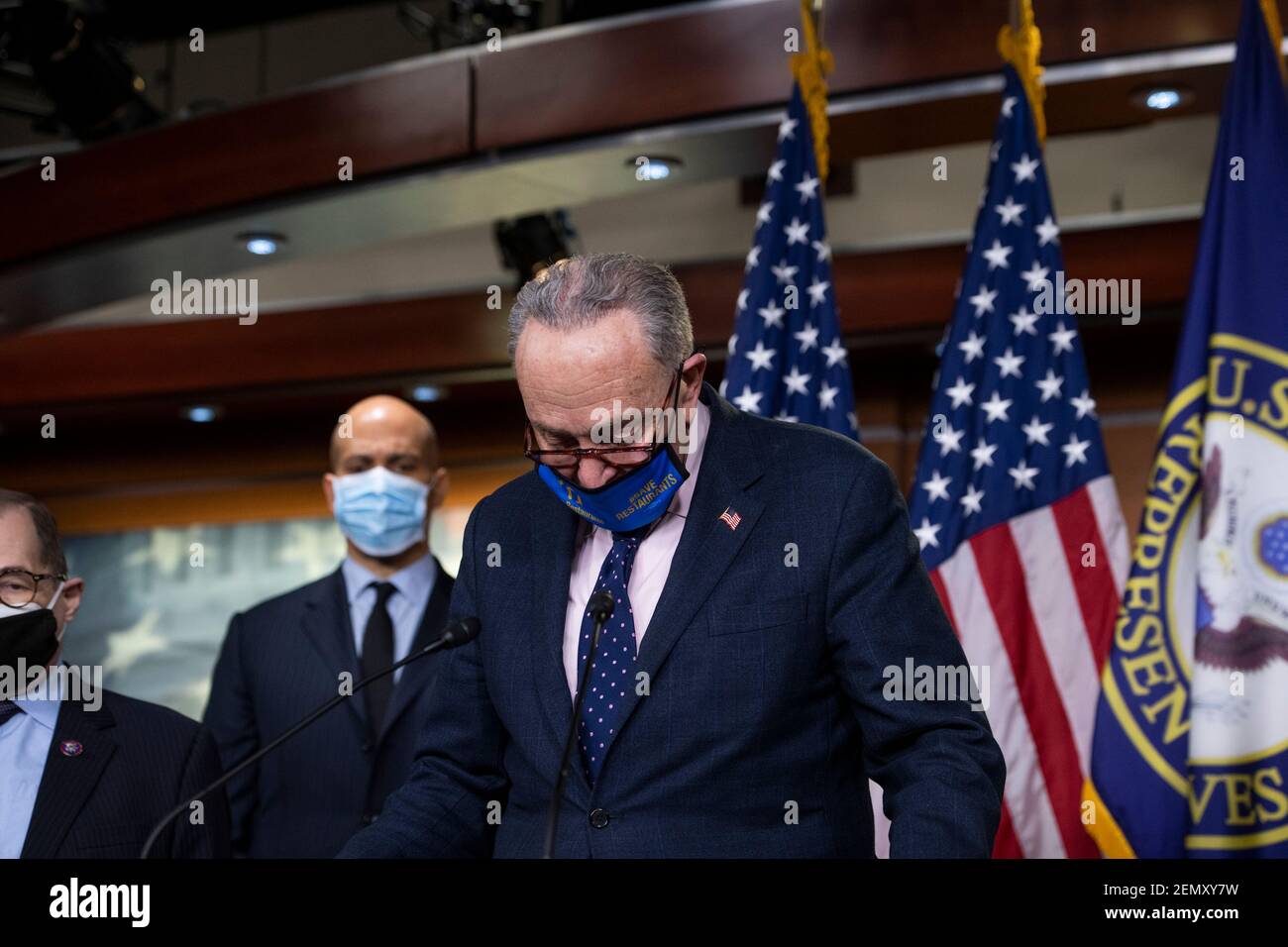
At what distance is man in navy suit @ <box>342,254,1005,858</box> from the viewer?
Result: 72.7 inches

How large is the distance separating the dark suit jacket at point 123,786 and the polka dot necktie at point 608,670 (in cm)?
89

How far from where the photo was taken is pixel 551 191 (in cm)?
449

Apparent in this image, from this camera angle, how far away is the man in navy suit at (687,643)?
185 cm

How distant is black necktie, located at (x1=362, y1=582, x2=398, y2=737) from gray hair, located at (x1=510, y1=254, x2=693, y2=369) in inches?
73.2

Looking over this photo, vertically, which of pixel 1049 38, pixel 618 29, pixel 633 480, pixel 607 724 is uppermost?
pixel 618 29

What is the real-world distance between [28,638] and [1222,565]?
2283mm

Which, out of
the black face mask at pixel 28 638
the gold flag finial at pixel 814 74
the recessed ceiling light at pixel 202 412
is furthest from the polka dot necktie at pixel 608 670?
the recessed ceiling light at pixel 202 412

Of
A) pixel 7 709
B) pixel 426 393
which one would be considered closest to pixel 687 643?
pixel 7 709

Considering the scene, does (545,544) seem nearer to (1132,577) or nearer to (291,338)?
(1132,577)

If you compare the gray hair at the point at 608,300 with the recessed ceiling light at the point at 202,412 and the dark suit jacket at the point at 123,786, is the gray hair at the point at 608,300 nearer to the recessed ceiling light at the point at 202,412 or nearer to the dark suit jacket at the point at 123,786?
the dark suit jacket at the point at 123,786

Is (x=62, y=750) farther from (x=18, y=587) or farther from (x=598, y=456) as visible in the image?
(x=598, y=456)

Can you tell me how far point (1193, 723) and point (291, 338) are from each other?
14.5 feet

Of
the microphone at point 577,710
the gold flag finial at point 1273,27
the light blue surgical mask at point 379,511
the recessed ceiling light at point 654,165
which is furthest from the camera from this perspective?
the recessed ceiling light at point 654,165

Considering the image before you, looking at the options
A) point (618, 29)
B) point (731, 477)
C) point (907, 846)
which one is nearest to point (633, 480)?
point (731, 477)
